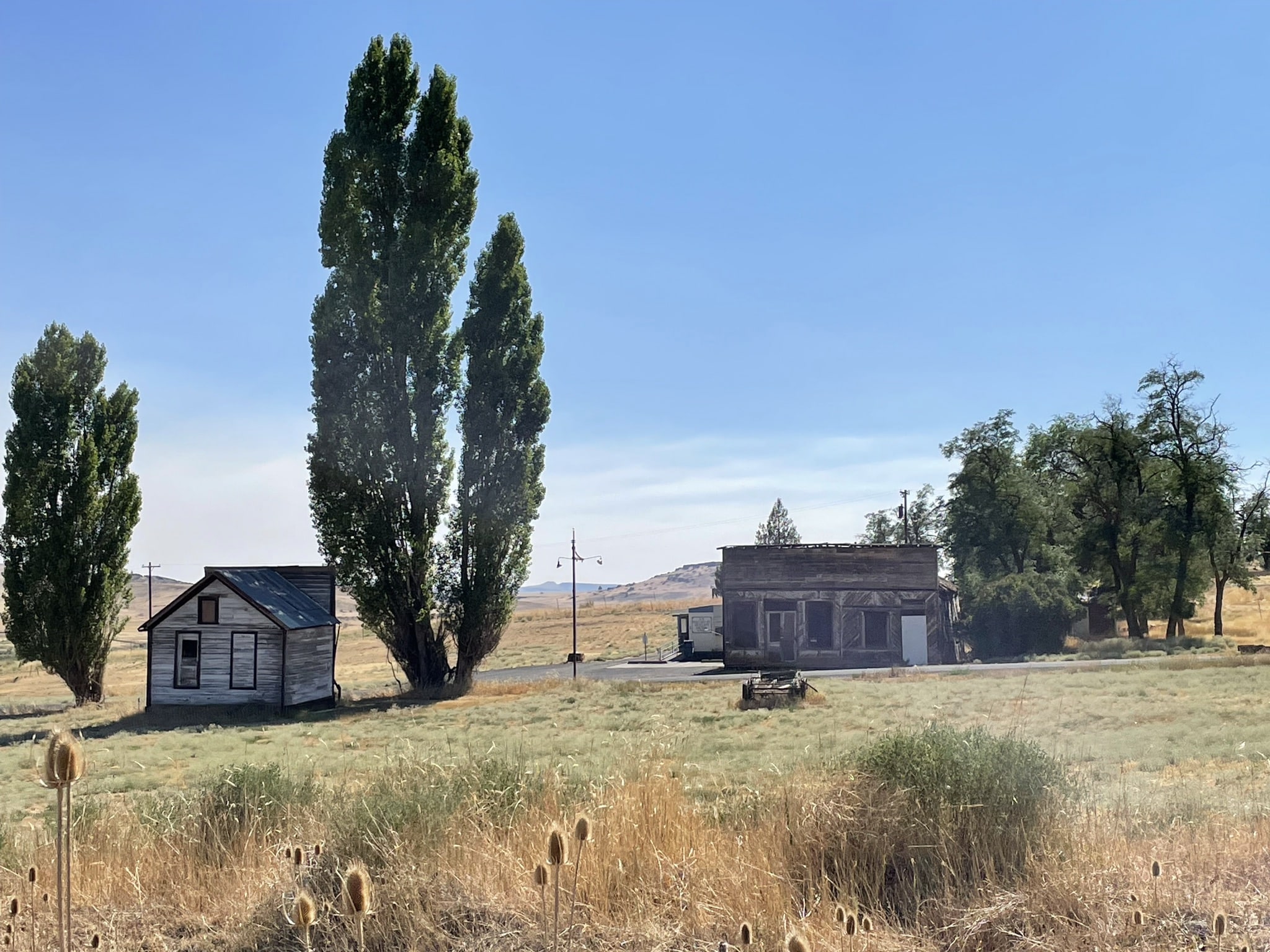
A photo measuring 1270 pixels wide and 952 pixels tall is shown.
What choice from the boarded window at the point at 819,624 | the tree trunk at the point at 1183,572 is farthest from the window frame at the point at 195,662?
the tree trunk at the point at 1183,572

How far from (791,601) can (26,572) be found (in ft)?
103

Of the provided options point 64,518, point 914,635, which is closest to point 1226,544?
point 914,635

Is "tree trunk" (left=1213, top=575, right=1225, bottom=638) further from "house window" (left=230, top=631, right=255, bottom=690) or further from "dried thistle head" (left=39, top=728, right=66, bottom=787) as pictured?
"dried thistle head" (left=39, top=728, right=66, bottom=787)

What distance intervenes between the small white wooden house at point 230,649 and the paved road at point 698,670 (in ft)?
35.8

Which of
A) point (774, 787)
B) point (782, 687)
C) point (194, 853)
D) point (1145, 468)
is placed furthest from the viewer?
point (1145, 468)

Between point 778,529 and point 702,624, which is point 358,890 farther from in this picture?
point 778,529

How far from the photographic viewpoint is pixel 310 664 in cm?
3216

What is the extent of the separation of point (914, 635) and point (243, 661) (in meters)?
29.8

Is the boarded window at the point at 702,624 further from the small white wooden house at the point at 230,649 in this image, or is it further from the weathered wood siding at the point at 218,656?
the weathered wood siding at the point at 218,656

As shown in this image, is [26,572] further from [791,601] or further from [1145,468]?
[1145,468]

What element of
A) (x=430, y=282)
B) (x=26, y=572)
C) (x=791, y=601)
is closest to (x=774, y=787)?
(x=430, y=282)

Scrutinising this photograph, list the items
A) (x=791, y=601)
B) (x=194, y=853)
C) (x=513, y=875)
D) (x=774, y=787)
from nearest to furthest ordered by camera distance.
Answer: (x=513, y=875) → (x=194, y=853) → (x=774, y=787) → (x=791, y=601)

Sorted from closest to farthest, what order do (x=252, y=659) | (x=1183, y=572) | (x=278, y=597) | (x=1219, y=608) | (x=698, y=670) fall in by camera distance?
(x=252, y=659)
(x=278, y=597)
(x=698, y=670)
(x=1183, y=572)
(x=1219, y=608)

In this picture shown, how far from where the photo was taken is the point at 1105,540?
5219 centimetres
